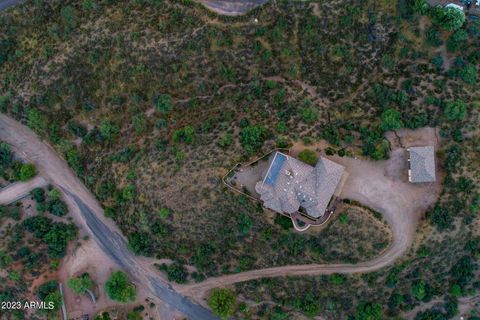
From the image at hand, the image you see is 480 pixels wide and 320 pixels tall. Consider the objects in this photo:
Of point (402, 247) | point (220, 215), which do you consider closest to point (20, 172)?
point (220, 215)

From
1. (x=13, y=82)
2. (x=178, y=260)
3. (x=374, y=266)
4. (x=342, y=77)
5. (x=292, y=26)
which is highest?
(x=292, y=26)

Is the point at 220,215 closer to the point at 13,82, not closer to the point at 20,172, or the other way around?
the point at 20,172

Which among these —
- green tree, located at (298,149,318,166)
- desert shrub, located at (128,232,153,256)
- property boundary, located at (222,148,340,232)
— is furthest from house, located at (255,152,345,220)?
desert shrub, located at (128,232,153,256)

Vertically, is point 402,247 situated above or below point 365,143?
below

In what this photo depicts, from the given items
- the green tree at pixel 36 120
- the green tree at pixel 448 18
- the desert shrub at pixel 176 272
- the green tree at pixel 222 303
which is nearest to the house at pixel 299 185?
the green tree at pixel 222 303

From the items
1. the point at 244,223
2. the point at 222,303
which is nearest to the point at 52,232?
the point at 222,303

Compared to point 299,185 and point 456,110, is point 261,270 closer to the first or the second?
point 299,185
